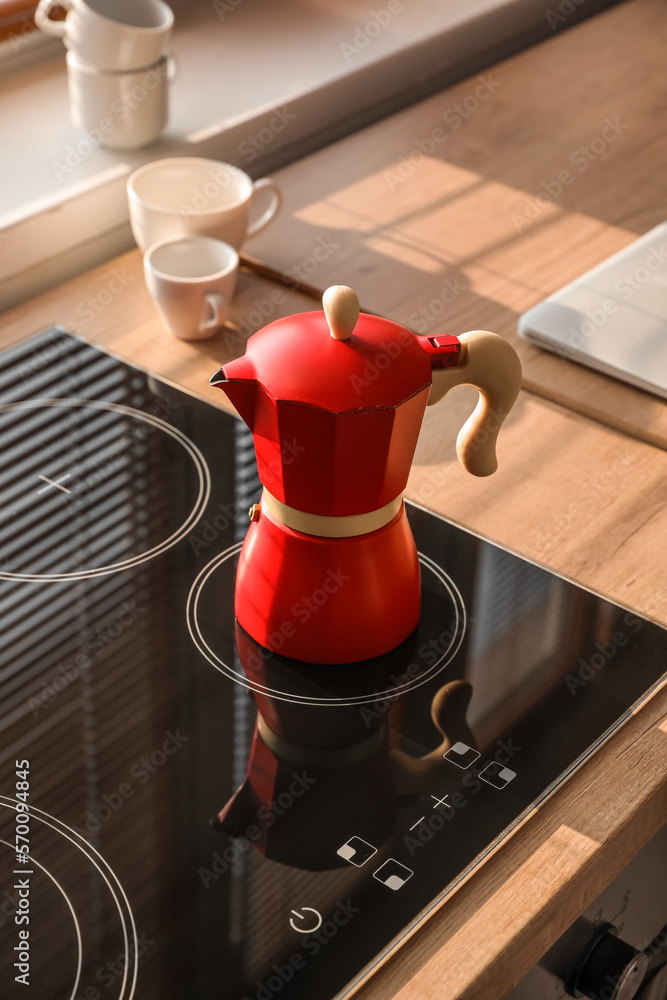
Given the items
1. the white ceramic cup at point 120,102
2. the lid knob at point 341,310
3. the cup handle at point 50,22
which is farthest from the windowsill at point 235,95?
the lid knob at point 341,310

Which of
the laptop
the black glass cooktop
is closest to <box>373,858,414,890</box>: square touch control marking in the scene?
the black glass cooktop

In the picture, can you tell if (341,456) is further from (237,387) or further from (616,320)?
(616,320)

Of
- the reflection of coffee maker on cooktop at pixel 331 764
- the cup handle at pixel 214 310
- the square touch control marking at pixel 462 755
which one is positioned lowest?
the reflection of coffee maker on cooktop at pixel 331 764

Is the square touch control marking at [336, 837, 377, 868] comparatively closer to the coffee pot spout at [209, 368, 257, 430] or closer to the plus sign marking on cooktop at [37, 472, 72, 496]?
the coffee pot spout at [209, 368, 257, 430]

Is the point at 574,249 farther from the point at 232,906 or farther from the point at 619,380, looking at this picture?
the point at 232,906

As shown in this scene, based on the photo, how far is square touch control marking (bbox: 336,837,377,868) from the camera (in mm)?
573

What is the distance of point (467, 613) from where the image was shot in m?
0.73

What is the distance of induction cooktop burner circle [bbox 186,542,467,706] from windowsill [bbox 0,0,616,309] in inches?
18.8

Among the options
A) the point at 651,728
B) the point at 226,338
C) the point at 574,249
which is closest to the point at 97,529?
the point at 226,338

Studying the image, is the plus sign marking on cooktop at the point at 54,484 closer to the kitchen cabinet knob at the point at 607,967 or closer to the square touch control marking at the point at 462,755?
the square touch control marking at the point at 462,755

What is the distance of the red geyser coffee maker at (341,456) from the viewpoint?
1.91ft

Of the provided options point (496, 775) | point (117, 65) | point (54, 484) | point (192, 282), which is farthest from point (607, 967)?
point (117, 65)

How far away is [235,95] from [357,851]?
41.5 inches

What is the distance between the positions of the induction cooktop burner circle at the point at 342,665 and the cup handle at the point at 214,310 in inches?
10.6
